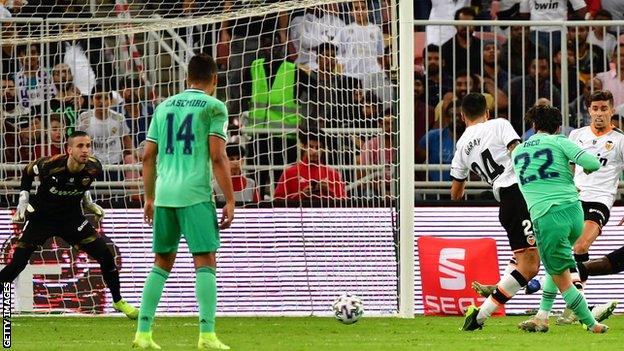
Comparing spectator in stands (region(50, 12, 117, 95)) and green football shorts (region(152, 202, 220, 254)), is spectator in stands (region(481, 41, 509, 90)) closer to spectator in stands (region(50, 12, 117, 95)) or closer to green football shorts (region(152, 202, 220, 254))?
spectator in stands (region(50, 12, 117, 95))

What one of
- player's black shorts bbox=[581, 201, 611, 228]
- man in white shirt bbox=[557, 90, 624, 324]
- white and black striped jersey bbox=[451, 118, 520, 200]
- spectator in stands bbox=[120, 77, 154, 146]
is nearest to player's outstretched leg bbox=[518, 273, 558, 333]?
white and black striped jersey bbox=[451, 118, 520, 200]

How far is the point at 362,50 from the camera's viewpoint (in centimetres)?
1552

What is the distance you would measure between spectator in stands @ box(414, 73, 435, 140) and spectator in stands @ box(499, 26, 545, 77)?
1.00 meters


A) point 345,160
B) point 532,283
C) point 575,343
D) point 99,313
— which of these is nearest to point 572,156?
point 575,343

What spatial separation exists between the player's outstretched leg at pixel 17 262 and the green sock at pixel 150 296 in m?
4.84

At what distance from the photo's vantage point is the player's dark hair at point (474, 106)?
1282 centimetres

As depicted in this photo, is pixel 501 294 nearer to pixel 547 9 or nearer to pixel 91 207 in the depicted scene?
pixel 91 207

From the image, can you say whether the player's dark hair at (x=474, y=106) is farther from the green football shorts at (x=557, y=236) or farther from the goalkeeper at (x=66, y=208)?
the goalkeeper at (x=66, y=208)

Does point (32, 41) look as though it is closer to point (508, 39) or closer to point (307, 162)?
point (307, 162)

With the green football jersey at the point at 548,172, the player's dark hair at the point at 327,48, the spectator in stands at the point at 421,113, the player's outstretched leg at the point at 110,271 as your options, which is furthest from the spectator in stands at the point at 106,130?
the green football jersey at the point at 548,172

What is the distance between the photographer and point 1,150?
1606 centimetres

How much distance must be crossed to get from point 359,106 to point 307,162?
875 mm

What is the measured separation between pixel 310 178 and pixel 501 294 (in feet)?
14.1

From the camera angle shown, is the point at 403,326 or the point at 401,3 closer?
the point at 403,326
